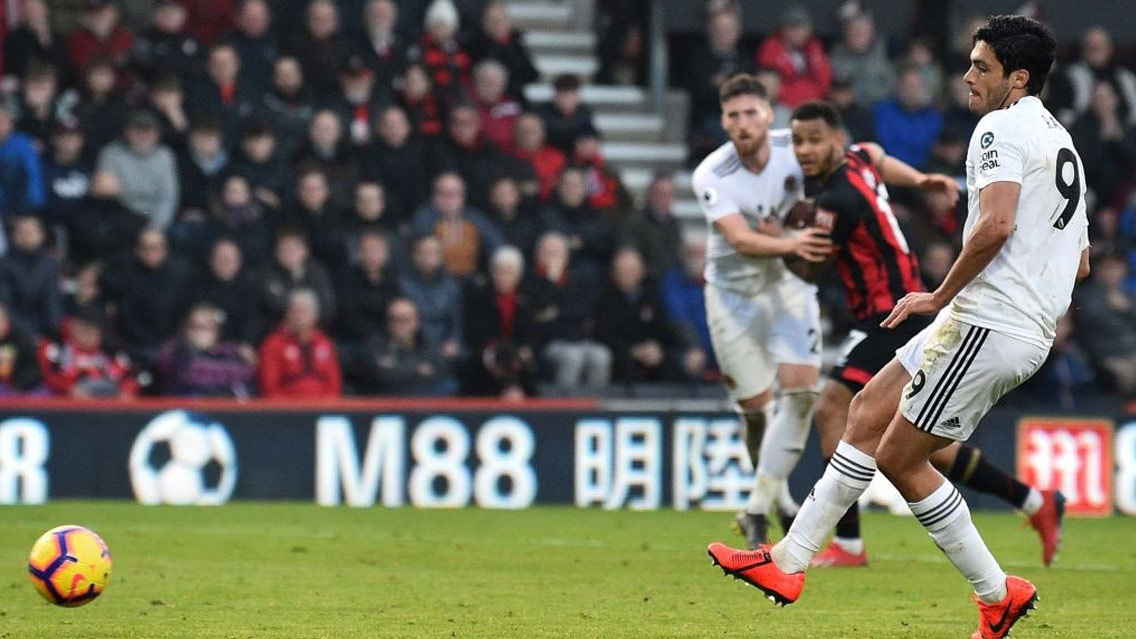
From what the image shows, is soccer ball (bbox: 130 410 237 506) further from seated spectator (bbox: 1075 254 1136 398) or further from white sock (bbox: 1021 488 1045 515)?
seated spectator (bbox: 1075 254 1136 398)

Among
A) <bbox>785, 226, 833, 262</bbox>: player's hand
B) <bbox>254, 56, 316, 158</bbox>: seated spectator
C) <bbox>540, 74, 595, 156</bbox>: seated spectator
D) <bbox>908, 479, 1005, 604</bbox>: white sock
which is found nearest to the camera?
<bbox>908, 479, 1005, 604</bbox>: white sock

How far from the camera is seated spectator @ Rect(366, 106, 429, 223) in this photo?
16984mm

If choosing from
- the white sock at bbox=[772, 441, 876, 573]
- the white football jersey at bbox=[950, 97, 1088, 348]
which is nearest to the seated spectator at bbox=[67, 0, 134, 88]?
the white sock at bbox=[772, 441, 876, 573]

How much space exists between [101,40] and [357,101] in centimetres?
235

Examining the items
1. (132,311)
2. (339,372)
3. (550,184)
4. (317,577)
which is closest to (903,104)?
(550,184)

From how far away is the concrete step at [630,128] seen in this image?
20109mm

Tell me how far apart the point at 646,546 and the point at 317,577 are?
2.48 metres

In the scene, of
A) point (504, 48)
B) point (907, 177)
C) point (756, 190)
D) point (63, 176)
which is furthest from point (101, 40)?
point (907, 177)

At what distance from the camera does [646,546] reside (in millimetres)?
11219

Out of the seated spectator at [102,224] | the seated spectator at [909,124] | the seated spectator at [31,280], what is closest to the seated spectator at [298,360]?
the seated spectator at [102,224]

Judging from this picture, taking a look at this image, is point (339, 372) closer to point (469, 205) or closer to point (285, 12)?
point (469, 205)

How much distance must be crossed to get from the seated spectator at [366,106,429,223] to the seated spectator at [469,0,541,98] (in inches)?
68.2

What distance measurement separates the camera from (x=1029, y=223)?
6.82 m

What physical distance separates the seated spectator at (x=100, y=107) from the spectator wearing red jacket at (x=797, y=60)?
6341 millimetres
